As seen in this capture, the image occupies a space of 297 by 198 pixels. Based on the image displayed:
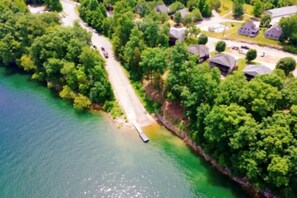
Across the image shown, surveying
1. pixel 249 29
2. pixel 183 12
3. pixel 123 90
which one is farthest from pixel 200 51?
pixel 183 12

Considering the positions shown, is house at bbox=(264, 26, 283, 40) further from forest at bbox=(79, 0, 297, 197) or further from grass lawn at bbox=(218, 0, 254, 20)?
forest at bbox=(79, 0, 297, 197)

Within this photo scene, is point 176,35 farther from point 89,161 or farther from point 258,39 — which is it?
point 89,161

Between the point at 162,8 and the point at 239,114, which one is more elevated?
the point at 162,8

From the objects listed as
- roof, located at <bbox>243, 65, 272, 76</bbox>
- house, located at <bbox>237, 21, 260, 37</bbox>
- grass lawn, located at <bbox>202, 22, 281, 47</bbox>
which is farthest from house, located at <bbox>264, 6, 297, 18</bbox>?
roof, located at <bbox>243, 65, 272, 76</bbox>

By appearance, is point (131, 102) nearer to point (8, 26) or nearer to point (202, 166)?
point (202, 166)

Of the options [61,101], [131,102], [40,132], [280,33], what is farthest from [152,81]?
[280,33]

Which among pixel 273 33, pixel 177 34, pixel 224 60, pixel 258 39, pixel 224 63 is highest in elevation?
pixel 177 34

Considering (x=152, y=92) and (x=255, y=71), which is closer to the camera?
(x=255, y=71)
